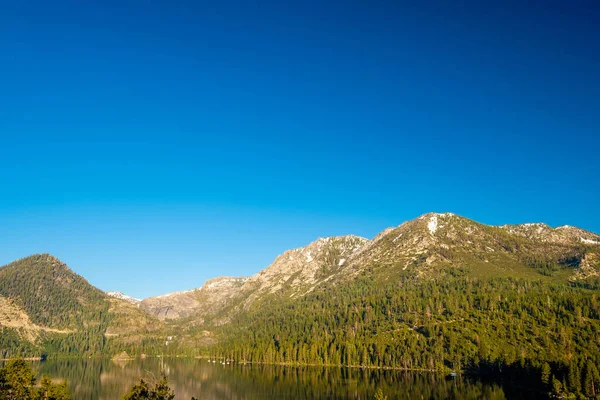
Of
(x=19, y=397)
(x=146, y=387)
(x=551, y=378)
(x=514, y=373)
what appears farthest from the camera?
(x=514, y=373)

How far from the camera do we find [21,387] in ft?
330

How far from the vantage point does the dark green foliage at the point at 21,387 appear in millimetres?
96000

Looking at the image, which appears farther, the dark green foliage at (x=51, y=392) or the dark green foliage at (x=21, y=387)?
the dark green foliage at (x=51, y=392)

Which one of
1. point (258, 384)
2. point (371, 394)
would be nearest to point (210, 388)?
point (258, 384)

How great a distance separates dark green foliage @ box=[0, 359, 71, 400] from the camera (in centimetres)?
9600

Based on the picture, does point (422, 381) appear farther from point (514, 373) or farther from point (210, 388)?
point (210, 388)

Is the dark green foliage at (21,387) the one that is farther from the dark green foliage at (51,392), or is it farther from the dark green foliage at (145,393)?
the dark green foliage at (145,393)

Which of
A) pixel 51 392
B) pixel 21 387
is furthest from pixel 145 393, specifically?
pixel 21 387

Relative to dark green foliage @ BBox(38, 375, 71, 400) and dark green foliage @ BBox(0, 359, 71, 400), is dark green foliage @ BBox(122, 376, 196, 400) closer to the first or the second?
dark green foliage @ BBox(38, 375, 71, 400)

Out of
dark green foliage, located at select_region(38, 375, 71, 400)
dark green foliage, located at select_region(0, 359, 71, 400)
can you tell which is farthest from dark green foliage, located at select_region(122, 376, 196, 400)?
dark green foliage, located at select_region(0, 359, 71, 400)

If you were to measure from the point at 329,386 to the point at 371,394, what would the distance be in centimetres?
2869

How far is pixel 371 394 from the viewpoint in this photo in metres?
150

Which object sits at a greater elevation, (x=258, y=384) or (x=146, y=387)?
(x=146, y=387)

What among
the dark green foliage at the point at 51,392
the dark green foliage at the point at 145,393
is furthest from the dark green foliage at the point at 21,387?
the dark green foliage at the point at 145,393
